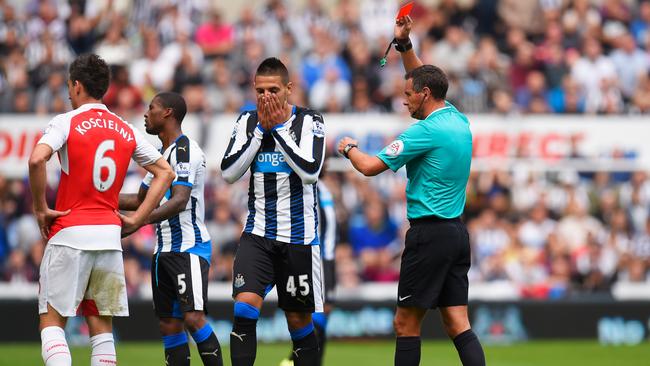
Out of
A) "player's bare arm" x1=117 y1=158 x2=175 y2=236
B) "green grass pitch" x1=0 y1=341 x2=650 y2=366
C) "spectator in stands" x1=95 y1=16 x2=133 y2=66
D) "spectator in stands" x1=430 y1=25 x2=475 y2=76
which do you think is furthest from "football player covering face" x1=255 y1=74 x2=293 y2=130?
"spectator in stands" x1=430 y1=25 x2=475 y2=76

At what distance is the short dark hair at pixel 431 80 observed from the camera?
351 inches

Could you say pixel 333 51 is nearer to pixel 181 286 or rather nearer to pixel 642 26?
pixel 642 26

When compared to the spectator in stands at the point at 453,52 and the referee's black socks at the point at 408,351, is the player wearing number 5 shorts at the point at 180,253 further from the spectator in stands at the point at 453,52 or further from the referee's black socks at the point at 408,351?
the spectator in stands at the point at 453,52

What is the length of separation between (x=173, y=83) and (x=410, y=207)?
432 inches

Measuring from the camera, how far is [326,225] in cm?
1205

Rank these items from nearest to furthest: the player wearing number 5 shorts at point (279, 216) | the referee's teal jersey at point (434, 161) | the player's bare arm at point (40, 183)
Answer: the player's bare arm at point (40, 183), the referee's teal jersey at point (434, 161), the player wearing number 5 shorts at point (279, 216)

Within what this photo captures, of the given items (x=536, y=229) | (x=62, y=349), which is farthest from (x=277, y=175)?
(x=536, y=229)

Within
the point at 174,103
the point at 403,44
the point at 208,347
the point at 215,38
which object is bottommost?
the point at 208,347

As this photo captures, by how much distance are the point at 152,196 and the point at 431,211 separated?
207 cm

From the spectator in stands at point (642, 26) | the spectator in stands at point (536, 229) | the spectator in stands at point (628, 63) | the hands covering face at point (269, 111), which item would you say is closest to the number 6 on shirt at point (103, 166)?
the hands covering face at point (269, 111)

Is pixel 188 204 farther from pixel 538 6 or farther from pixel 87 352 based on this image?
pixel 538 6

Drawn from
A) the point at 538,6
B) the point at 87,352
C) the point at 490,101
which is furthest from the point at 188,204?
the point at 538,6

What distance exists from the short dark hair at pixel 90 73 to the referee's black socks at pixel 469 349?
3.23 m

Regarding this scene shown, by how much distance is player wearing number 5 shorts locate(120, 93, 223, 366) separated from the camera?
9.49 meters
